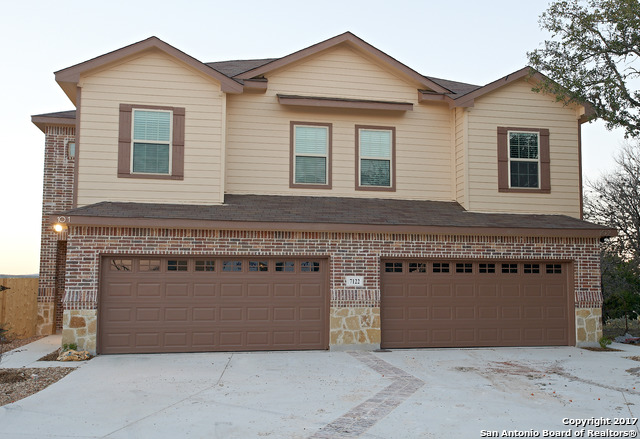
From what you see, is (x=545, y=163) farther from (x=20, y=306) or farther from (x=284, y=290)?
(x=20, y=306)

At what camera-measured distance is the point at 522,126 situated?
1527cm

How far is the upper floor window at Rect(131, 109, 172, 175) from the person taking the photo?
13.4 meters

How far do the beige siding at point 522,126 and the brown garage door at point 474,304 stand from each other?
170 centimetres

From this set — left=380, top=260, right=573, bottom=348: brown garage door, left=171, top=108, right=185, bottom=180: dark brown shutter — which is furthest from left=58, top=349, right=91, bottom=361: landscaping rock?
left=380, top=260, right=573, bottom=348: brown garage door

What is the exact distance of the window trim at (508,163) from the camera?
14992mm

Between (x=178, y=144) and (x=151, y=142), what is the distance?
591 mm

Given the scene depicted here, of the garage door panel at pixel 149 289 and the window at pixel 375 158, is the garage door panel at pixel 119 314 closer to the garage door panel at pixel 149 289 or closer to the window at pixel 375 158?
the garage door panel at pixel 149 289

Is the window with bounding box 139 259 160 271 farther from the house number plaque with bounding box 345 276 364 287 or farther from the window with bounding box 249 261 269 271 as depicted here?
the house number plaque with bounding box 345 276 364 287

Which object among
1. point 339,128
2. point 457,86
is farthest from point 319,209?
point 457,86

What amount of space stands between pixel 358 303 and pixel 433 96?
577 centimetres

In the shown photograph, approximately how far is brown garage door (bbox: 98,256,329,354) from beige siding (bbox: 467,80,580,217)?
4.72m

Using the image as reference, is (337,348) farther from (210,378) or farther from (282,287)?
(210,378)

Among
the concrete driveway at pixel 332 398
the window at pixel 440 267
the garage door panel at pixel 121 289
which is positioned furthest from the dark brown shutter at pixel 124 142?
the window at pixel 440 267

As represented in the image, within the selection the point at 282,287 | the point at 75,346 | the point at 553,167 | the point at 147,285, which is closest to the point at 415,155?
the point at 553,167
